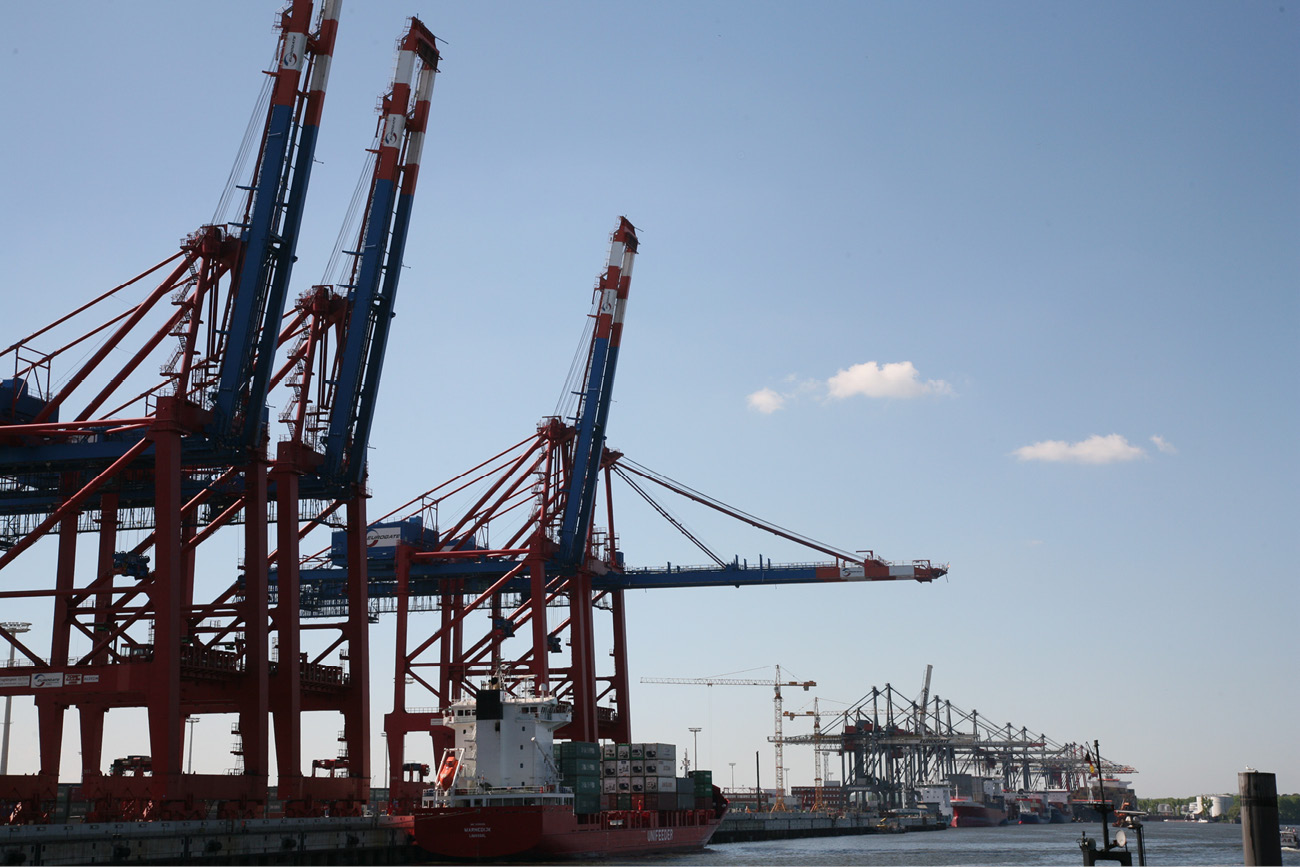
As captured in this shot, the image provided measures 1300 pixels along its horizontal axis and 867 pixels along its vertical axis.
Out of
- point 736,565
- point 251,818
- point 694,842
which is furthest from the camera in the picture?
point 736,565

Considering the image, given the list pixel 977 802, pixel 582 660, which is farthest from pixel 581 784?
pixel 977 802

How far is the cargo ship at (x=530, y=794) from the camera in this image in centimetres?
4475

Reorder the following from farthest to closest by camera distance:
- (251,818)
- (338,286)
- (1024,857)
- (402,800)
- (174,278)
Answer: (1024,857), (338,286), (402,800), (174,278), (251,818)

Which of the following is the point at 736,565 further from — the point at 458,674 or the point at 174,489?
the point at 174,489

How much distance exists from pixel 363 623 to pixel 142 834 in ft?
53.1

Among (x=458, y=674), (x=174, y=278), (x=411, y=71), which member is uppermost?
(x=411, y=71)

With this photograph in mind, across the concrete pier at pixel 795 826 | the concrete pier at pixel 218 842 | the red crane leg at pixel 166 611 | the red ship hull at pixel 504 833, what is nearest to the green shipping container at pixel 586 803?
the red ship hull at pixel 504 833

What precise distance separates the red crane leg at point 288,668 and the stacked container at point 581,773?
10482mm

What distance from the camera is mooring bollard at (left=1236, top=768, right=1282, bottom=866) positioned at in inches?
460

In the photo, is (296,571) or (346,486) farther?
(346,486)

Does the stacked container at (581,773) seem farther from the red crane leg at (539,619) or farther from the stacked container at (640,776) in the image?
the red crane leg at (539,619)

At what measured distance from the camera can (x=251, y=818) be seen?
38844 mm

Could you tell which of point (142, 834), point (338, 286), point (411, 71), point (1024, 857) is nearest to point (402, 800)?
point (142, 834)

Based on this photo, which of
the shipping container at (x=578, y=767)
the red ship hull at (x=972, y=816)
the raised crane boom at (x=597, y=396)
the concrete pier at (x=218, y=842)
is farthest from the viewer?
the red ship hull at (x=972, y=816)
